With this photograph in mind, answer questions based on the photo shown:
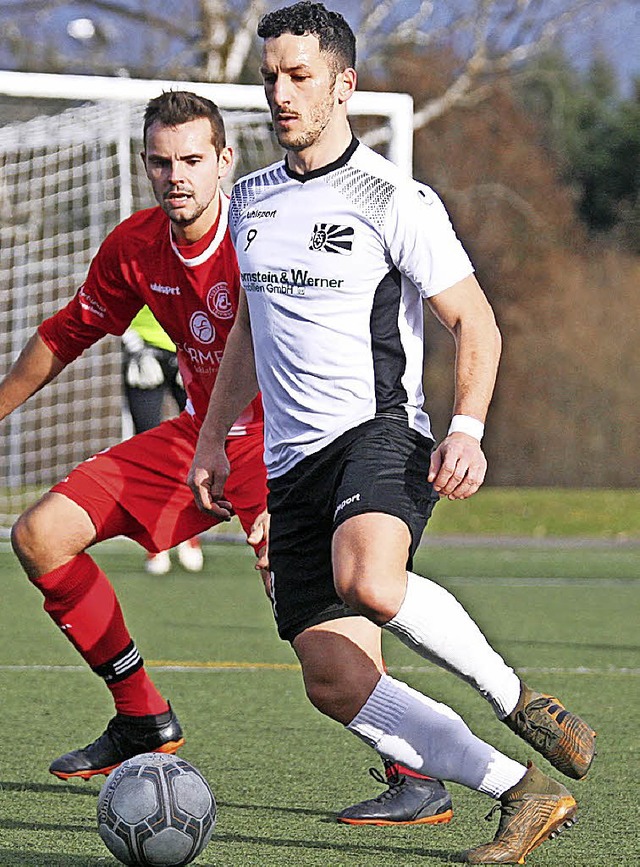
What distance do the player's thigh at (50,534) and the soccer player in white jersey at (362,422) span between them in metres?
0.91

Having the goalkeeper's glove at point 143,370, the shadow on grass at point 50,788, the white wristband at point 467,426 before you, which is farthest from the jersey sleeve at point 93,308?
the goalkeeper's glove at point 143,370

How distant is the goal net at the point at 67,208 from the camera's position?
1177cm

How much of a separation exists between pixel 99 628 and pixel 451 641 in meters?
1.57

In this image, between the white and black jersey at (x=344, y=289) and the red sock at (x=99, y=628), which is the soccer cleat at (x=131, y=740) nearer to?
the red sock at (x=99, y=628)

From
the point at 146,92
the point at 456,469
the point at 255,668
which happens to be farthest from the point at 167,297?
the point at 146,92

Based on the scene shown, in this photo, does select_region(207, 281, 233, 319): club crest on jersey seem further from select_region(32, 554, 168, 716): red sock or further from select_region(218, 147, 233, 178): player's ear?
select_region(32, 554, 168, 716): red sock

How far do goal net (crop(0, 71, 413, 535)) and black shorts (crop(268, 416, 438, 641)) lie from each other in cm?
693

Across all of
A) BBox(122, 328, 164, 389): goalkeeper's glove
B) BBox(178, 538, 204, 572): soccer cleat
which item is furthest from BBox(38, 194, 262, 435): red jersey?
BBox(178, 538, 204, 572): soccer cleat

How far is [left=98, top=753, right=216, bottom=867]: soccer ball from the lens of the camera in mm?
3420

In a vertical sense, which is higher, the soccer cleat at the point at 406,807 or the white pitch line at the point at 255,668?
the soccer cleat at the point at 406,807

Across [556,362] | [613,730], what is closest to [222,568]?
[613,730]

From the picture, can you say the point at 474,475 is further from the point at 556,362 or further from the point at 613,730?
the point at 556,362

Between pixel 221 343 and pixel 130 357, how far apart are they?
592cm

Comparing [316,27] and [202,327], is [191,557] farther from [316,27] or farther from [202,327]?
[316,27]
